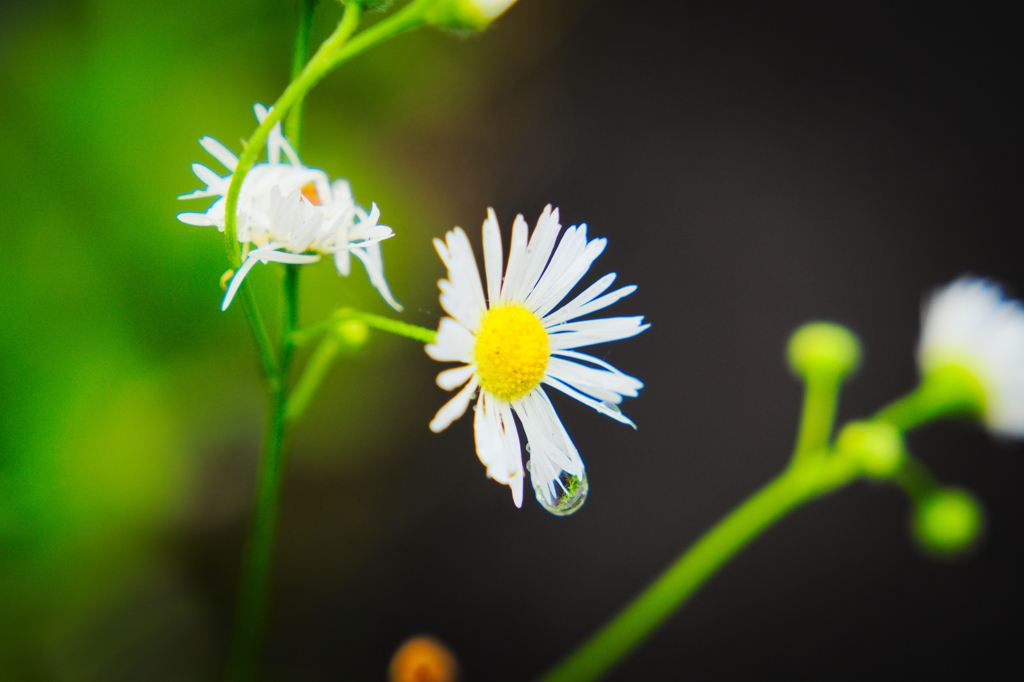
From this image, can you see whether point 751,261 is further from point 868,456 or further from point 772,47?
point 868,456

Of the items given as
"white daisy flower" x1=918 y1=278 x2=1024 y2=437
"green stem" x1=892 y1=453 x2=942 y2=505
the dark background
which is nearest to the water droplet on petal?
"green stem" x1=892 y1=453 x2=942 y2=505

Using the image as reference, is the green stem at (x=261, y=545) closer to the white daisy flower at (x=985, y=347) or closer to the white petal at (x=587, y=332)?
the white petal at (x=587, y=332)

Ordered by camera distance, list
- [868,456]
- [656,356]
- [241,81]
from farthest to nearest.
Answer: [656,356] < [241,81] < [868,456]

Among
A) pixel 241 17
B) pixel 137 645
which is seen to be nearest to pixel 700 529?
pixel 137 645

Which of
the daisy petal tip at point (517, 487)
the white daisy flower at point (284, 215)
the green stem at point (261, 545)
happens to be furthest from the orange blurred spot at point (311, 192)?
the daisy petal tip at point (517, 487)

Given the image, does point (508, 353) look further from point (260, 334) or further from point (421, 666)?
point (421, 666)

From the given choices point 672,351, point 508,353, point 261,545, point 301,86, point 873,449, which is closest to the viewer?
point 301,86

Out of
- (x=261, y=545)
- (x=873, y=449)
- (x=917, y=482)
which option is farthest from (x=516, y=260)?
(x=917, y=482)
